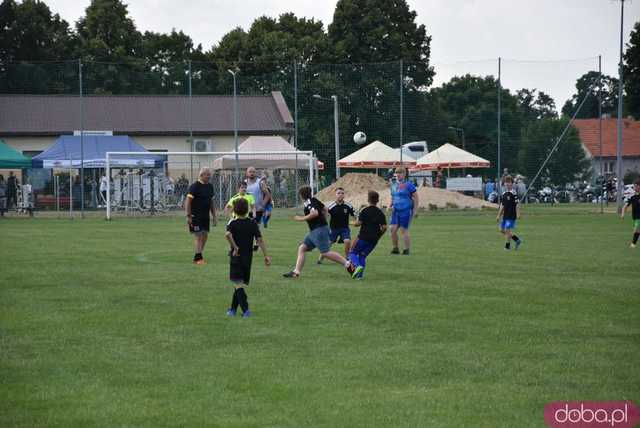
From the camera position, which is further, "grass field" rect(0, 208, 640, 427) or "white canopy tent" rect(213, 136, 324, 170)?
"white canopy tent" rect(213, 136, 324, 170)

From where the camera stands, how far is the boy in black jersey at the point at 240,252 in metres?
12.1

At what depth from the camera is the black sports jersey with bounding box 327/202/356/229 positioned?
1866 centimetres

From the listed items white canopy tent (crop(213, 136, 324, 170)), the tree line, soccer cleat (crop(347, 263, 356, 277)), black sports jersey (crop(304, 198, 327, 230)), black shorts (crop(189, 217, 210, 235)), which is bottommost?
soccer cleat (crop(347, 263, 356, 277))

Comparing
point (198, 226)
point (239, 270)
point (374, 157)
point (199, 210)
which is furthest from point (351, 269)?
point (374, 157)

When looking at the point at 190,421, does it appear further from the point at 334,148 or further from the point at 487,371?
the point at 334,148

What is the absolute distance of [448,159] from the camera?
5156cm

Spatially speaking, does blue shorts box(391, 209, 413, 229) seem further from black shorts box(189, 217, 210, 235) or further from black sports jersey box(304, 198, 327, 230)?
black sports jersey box(304, 198, 327, 230)

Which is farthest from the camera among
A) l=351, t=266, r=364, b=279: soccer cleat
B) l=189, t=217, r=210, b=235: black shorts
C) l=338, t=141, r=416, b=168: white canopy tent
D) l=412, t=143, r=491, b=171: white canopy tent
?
l=412, t=143, r=491, b=171: white canopy tent

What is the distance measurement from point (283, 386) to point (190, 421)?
1259 millimetres

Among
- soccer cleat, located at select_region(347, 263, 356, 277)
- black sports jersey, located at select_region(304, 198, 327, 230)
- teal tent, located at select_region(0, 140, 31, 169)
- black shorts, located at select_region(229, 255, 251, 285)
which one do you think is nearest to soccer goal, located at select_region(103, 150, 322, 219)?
teal tent, located at select_region(0, 140, 31, 169)

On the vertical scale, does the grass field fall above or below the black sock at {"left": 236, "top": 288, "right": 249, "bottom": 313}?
below

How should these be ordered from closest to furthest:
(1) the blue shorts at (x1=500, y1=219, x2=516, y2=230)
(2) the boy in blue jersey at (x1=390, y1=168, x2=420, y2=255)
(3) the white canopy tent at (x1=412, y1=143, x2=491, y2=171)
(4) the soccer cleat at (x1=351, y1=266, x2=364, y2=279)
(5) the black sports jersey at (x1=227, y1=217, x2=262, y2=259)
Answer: (5) the black sports jersey at (x1=227, y1=217, x2=262, y2=259) < (4) the soccer cleat at (x1=351, y1=266, x2=364, y2=279) < (2) the boy in blue jersey at (x1=390, y1=168, x2=420, y2=255) < (1) the blue shorts at (x1=500, y1=219, x2=516, y2=230) < (3) the white canopy tent at (x1=412, y1=143, x2=491, y2=171)

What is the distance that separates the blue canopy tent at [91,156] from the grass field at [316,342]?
76.9 ft

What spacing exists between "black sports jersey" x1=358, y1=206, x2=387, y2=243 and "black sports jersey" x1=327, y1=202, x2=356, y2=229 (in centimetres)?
179
